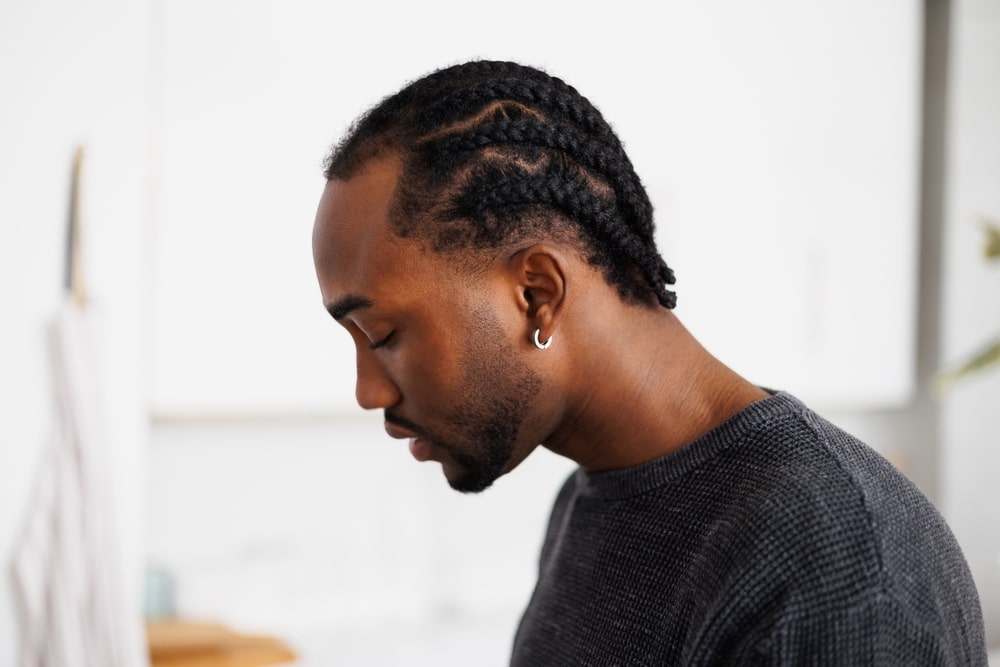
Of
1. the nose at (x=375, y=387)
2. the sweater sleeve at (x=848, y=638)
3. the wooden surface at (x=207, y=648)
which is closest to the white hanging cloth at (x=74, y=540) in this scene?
the wooden surface at (x=207, y=648)

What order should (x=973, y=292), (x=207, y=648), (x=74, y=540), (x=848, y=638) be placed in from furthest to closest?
1. (x=973, y=292)
2. (x=207, y=648)
3. (x=74, y=540)
4. (x=848, y=638)

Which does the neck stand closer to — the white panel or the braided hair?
the braided hair

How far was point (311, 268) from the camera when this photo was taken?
1.64m

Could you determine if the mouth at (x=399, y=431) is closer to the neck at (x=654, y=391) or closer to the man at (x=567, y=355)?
the man at (x=567, y=355)

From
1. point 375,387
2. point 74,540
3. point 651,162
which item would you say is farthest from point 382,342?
point 651,162

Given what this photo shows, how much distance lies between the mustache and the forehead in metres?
0.10

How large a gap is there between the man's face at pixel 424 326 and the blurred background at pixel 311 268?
748 mm

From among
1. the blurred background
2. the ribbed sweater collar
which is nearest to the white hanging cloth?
the blurred background

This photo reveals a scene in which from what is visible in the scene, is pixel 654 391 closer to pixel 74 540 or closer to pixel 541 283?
Answer: pixel 541 283

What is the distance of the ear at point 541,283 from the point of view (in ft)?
2.25

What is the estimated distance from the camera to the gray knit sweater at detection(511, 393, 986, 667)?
55cm

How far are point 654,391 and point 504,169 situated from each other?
0.19 metres

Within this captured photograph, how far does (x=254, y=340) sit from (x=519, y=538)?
81 centimetres

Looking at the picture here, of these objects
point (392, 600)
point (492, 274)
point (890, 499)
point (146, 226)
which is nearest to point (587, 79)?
point (146, 226)
